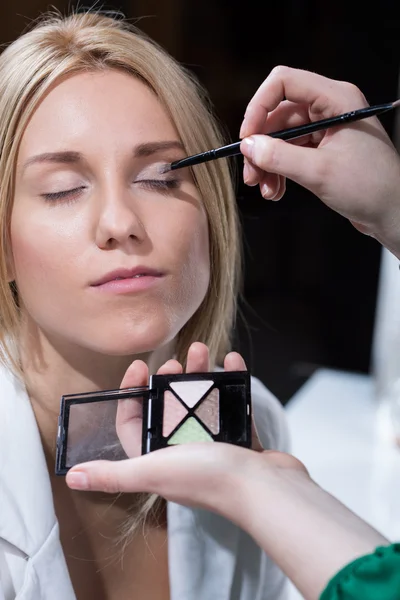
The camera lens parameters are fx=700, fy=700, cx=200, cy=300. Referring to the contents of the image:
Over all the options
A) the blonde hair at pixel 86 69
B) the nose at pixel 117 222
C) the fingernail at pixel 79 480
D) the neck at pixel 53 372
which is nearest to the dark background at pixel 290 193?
the blonde hair at pixel 86 69

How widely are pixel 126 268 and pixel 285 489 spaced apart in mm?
342

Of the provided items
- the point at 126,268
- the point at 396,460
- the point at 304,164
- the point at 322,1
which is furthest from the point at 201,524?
the point at 322,1

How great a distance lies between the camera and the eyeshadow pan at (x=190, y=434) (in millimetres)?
734

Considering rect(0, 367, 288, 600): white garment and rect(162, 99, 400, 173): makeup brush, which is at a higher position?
rect(162, 99, 400, 173): makeup brush

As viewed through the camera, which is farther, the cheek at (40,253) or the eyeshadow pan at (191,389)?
the cheek at (40,253)

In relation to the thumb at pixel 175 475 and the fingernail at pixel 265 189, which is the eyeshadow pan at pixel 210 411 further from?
the fingernail at pixel 265 189

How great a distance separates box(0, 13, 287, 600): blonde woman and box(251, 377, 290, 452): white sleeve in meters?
0.17

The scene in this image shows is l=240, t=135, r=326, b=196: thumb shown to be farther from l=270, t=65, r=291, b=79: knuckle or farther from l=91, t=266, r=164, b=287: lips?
l=91, t=266, r=164, b=287: lips

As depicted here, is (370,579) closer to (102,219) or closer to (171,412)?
(171,412)

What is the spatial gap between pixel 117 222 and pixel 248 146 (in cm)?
18

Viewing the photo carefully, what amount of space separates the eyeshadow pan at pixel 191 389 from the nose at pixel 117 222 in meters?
0.19

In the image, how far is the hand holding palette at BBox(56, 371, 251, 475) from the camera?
0.74 metres

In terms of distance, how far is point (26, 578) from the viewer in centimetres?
86

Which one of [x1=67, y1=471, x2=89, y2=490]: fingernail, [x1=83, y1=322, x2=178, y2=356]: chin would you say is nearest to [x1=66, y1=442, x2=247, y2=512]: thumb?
[x1=67, y1=471, x2=89, y2=490]: fingernail
